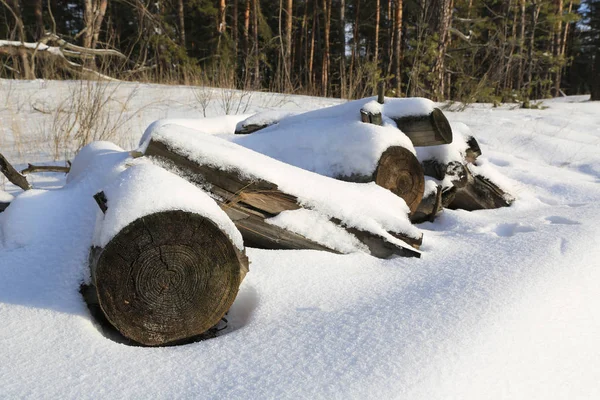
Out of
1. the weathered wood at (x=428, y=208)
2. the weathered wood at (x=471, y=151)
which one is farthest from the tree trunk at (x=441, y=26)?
the weathered wood at (x=428, y=208)

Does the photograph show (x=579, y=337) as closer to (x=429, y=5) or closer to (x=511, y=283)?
(x=511, y=283)

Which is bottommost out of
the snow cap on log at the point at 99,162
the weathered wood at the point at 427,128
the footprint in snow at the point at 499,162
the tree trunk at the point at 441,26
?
the footprint in snow at the point at 499,162

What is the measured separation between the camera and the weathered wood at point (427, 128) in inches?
97.5

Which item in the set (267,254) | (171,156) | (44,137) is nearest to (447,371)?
(267,254)

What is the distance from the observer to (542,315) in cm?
142

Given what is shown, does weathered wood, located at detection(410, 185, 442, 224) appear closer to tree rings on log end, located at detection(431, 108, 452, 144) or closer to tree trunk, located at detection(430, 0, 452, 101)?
tree rings on log end, located at detection(431, 108, 452, 144)

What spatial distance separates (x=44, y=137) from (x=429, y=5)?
5.27m

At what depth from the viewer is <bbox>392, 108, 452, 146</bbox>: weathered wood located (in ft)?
8.13

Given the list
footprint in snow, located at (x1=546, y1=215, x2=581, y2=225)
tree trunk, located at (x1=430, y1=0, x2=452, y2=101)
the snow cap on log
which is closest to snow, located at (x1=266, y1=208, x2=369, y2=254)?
the snow cap on log

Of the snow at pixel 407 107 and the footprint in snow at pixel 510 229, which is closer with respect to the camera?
the footprint in snow at pixel 510 229

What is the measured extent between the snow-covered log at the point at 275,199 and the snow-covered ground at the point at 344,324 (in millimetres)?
78

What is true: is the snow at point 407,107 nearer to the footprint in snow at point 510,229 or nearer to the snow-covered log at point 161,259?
the footprint in snow at point 510,229

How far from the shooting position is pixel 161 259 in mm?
1336

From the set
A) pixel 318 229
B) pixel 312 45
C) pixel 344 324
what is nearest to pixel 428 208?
pixel 318 229
